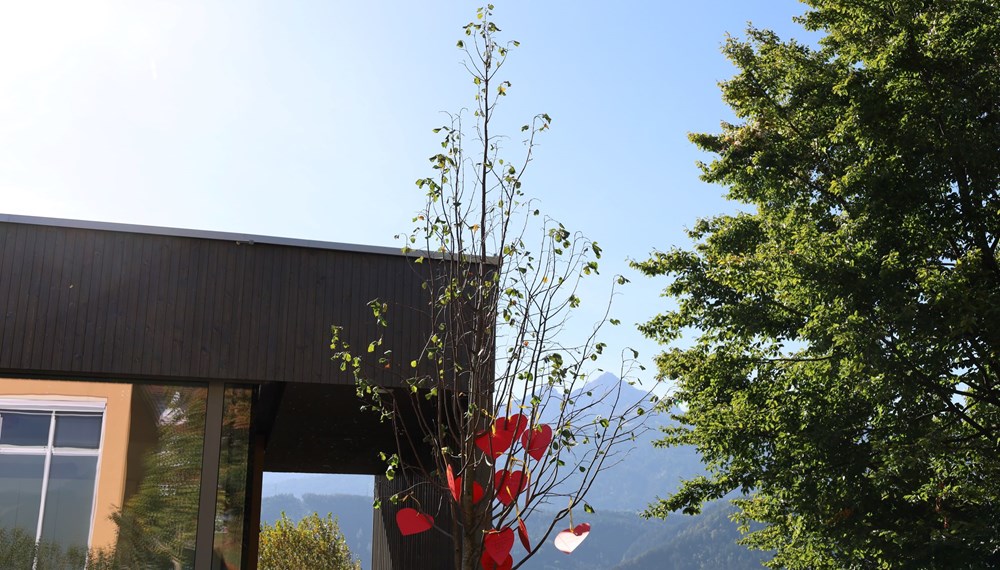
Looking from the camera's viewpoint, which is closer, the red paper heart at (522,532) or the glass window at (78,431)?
the red paper heart at (522,532)

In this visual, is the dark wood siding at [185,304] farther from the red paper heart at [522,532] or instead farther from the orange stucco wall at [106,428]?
the red paper heart at [522,532]

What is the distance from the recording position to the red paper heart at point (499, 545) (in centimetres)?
564

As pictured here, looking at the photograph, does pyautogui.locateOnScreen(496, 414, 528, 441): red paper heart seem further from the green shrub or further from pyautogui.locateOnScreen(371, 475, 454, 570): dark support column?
the green shrub

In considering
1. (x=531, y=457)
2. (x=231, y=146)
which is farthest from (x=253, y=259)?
(x=531, y=457)

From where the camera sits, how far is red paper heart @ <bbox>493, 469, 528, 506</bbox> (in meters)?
5.18

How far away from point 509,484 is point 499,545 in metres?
0.46

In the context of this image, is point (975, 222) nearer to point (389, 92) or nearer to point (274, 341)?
point (389, 92)

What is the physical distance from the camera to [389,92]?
7.57m

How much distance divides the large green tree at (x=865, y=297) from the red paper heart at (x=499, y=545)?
4.94 m

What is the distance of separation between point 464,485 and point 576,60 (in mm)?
5156

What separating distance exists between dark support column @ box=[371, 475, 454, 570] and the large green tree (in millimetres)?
3758

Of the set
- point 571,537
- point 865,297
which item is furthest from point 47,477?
point 865,297

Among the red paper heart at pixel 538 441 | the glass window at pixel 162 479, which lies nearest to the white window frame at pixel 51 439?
the glass window at pixel 162 479

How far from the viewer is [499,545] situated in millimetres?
5711
